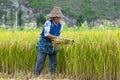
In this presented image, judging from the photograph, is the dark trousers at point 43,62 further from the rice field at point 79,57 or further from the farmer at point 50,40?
the rice field at point 79,57

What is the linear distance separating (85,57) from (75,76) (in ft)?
1.39

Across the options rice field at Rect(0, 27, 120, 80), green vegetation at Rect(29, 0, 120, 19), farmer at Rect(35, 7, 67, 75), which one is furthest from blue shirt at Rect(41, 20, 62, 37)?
green vegetation at Rect(29, 0, 120, 19)

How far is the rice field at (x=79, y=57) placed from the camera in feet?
23.4

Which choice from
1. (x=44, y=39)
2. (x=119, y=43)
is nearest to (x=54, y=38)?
(x=44, y=39)

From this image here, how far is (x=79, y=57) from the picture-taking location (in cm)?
732

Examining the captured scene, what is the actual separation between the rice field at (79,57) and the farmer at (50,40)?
0.85ft

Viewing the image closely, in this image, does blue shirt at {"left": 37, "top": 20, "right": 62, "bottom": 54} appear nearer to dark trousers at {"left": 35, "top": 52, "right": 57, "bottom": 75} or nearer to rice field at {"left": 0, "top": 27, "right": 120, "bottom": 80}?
dark trousers at {"left": 35, "top": 52, "right": 57, "bottom": 75}

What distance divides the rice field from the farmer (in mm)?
258

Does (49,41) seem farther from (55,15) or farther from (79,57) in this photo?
(79,57)

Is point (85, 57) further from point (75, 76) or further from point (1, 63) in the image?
point (1, 63)

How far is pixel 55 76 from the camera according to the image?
24.2 ft

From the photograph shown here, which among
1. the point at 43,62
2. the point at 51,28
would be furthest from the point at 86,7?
the point at 51,28

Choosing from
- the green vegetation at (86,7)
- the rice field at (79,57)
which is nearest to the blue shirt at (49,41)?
the rice field at (79,57)

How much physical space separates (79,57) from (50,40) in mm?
622
